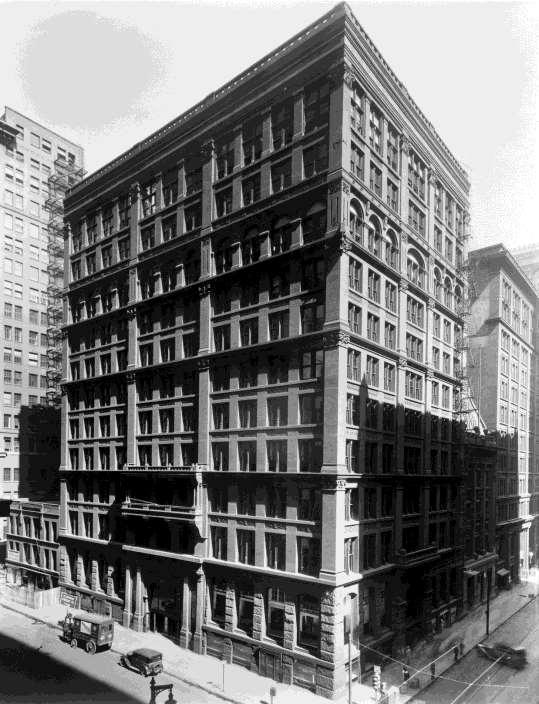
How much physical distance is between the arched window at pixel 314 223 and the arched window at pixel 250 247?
4212 millimetres

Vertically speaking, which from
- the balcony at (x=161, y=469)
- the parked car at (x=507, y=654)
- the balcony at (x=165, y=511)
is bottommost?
the parked car at (x=507, y=654)

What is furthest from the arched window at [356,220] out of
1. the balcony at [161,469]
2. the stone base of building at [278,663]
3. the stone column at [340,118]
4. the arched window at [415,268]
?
the stone base of building at [278,663]

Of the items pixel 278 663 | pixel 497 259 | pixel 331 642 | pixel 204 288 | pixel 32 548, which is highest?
pixel 497 259

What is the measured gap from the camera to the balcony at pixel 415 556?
4059 cm

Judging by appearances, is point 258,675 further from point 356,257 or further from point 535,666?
point 356,257

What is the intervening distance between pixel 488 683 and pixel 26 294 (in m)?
64.8

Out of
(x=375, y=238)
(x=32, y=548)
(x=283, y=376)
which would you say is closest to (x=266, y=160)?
(x=375, y=238)

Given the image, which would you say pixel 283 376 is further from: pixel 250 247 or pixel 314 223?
A: pixel 314 223

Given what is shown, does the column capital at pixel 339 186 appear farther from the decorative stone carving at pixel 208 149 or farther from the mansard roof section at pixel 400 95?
the decorative stone carving at pixel 208 149

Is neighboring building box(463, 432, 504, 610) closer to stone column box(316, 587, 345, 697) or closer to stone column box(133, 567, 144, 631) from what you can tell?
stone column box(316, 587, 345, 697)

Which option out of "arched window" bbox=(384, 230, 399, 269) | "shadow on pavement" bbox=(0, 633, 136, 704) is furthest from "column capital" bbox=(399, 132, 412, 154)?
"shadow on pavement" bbox=(0, 633, 136, 704)

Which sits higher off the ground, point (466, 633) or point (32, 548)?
point (32, 548)

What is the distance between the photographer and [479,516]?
57906mm

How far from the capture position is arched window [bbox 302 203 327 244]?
37.5m
